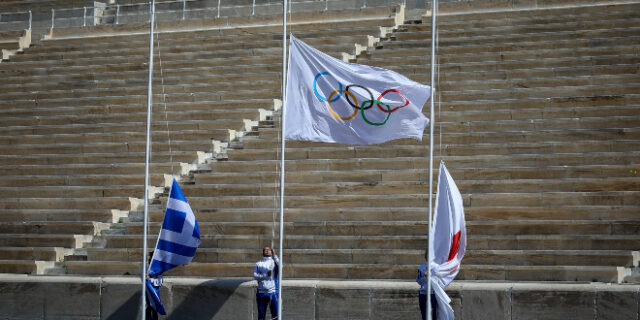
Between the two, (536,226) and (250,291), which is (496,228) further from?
(250,291)

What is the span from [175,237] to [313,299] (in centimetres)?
222

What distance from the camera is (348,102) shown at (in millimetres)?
13805

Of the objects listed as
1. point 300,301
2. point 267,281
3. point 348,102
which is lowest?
point 300,301

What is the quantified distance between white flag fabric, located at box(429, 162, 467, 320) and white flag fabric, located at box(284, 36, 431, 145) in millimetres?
759

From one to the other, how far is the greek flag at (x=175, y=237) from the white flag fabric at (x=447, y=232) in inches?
137

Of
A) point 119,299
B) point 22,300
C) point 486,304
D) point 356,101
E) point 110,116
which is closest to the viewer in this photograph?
point 356,101

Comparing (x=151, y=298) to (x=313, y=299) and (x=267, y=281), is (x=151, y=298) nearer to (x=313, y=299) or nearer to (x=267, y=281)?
(x=267, y=281)

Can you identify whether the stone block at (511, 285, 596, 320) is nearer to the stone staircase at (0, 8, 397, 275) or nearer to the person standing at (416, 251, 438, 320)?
the person standing at (416, 251, 438, 320)

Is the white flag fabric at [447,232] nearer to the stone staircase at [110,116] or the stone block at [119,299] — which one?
the stone block at [119,299]

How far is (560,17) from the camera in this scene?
2245cm

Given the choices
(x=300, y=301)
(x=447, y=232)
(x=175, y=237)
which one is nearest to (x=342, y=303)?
(x=300, y=301)

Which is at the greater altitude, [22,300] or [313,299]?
[313,299]

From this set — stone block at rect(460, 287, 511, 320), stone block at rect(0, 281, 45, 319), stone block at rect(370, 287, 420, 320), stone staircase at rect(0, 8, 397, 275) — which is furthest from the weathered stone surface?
stone block at rect(460, 287, 511, 320)

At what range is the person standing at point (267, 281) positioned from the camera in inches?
592
